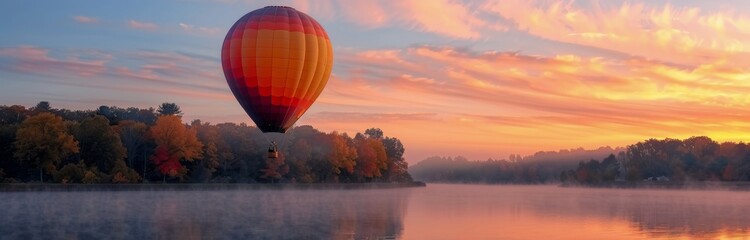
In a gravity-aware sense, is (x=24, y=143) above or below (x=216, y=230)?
above

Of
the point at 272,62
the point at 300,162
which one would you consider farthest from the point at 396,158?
the point at 272,62

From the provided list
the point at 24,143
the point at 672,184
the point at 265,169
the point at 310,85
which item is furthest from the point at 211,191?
the point at 672,184

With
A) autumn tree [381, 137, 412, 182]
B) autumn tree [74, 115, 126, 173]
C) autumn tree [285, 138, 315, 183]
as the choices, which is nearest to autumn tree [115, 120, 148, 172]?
autumn tree [74, 115, 126, 173]

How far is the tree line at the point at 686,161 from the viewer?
165750 mm

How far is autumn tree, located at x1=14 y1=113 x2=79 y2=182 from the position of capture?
79500 mm

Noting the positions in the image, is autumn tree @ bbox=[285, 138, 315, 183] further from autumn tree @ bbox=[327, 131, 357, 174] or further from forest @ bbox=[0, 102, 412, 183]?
autumn tree @ bbox=[327, 131, 357, 174]

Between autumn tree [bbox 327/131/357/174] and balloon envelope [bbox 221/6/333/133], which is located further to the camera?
autumn tree [bbox 327/131/357/174]

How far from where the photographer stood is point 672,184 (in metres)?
174

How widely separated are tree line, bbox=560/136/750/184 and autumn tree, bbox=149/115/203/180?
112m

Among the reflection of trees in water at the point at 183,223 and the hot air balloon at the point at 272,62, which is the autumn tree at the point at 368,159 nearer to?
the reflection of trees in water at the point at 183,223

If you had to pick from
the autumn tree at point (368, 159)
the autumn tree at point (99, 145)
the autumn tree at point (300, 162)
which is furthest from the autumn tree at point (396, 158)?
A: the autumn tree at point (99, 145)

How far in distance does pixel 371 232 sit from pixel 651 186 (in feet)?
518

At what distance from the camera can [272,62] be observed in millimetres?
42906

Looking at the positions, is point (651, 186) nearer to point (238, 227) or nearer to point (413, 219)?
point (413, 219)
